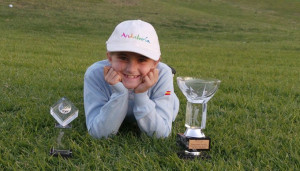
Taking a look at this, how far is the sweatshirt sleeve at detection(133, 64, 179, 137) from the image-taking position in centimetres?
285

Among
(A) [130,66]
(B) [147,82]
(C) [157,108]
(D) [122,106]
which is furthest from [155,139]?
(A) [130,66]

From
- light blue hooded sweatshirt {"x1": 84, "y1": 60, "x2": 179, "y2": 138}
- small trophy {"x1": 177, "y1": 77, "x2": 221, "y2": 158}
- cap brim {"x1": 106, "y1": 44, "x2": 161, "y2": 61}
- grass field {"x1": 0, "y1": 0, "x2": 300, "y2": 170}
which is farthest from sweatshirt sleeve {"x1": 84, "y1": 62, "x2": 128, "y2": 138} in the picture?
small trophy {"x1": 177, "y1": 77, "x2": 221, "y2": 158}

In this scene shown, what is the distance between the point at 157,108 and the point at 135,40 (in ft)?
2.31

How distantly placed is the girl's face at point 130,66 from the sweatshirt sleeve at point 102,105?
82mm

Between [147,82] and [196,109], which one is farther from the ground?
[147,82]

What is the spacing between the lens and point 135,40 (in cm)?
272

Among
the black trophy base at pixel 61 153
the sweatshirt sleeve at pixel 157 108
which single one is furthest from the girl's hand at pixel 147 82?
the black trophy base at pixel 61 153

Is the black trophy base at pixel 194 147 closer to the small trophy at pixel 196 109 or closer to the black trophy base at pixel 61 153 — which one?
the small trophy at pixel 196 109

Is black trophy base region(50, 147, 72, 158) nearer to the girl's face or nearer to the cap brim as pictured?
the girl's face

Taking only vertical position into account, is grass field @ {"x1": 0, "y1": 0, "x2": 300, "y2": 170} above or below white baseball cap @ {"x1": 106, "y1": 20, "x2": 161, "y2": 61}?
below

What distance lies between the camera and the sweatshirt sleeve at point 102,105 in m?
2.86

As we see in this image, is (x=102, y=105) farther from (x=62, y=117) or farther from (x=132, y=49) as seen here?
(x=132, y=49)

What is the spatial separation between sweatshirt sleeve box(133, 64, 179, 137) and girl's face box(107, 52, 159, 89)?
0.41 ft

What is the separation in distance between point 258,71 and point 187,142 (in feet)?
17.8
